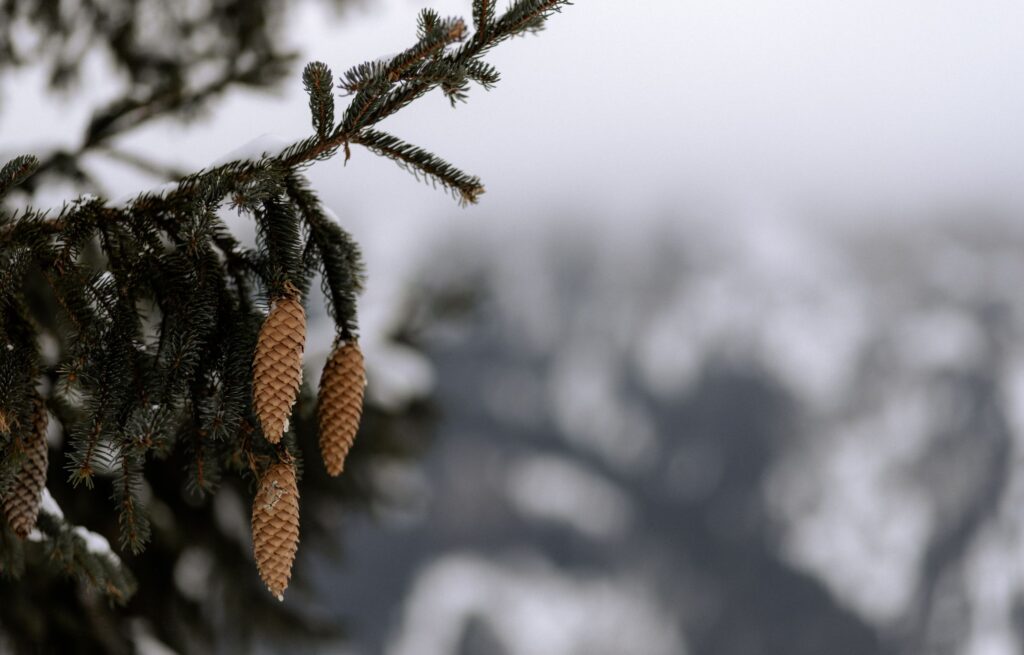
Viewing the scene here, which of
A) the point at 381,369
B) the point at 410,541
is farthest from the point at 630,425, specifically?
the point at 381,369

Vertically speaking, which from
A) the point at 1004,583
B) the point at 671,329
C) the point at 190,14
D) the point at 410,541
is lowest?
the point at 190,14

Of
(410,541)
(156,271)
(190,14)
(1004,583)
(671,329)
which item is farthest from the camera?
(671,329)

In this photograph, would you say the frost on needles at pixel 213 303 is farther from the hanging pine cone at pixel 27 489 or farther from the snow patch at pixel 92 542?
the snow patch at pixel 92 542

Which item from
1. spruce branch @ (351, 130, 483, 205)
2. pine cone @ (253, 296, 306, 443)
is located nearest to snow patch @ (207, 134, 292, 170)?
spruce branch @ (351, 130, 483, 205)

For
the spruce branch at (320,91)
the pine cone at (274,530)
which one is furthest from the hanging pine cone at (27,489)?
the spruce branch at (320,91)

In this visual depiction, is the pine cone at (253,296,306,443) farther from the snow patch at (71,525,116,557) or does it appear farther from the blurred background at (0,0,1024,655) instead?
the blurred background at (0,0,1024,655)

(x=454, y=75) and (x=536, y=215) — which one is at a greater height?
(x=536, y=215)

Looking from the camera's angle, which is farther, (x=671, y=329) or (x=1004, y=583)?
(x=671, y=329)

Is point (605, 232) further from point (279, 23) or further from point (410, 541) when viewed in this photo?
point (279, 23)

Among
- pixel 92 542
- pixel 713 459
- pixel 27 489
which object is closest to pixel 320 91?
pixel 27 489
